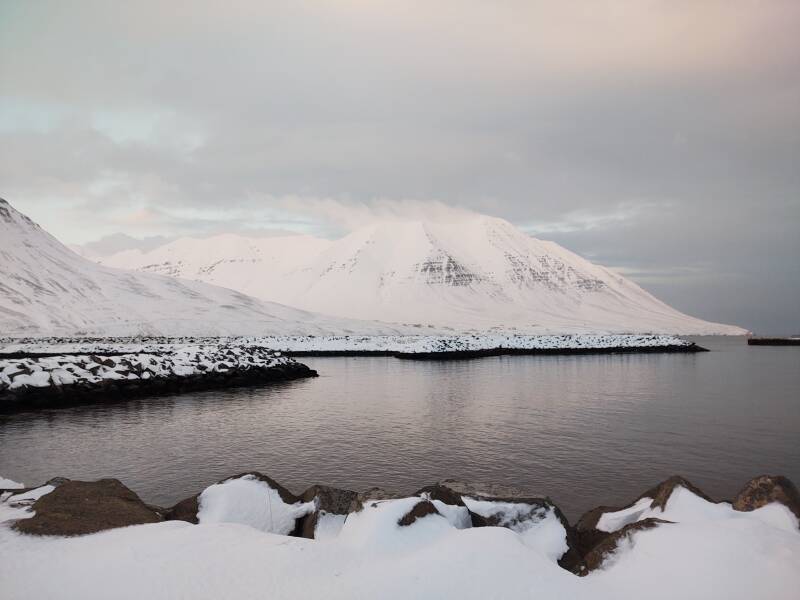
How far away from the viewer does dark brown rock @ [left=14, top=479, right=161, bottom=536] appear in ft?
19.0

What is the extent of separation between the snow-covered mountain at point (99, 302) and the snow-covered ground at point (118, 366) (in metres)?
65.8

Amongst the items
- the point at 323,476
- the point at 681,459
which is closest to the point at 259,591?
the point at 323,476

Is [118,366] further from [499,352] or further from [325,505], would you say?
[499,352]

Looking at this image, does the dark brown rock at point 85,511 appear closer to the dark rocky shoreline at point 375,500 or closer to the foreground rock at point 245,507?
the dark rocky shoreline at point 375,500

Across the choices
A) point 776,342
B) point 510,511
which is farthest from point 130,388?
point 776,342

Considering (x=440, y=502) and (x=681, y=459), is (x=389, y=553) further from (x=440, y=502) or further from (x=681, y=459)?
(x=681, y=459)

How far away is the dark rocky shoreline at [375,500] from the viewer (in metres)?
5.75

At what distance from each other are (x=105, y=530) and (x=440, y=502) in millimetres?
3796

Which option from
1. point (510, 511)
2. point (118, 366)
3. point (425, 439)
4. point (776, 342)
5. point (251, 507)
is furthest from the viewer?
point (776, 342)

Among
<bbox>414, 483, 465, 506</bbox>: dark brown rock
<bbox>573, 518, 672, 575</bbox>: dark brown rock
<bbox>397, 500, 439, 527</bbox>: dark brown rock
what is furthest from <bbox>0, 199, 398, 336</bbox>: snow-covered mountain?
<bbox>573, 518, 672, 575</bbox>: dark brown rock

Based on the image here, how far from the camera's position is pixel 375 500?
20.8 feet

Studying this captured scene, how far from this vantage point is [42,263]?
103m

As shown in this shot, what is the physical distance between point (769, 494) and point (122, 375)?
25947 millimetres

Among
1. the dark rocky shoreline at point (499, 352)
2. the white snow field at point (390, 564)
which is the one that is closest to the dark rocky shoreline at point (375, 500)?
the white snow field at point (390, 564)
